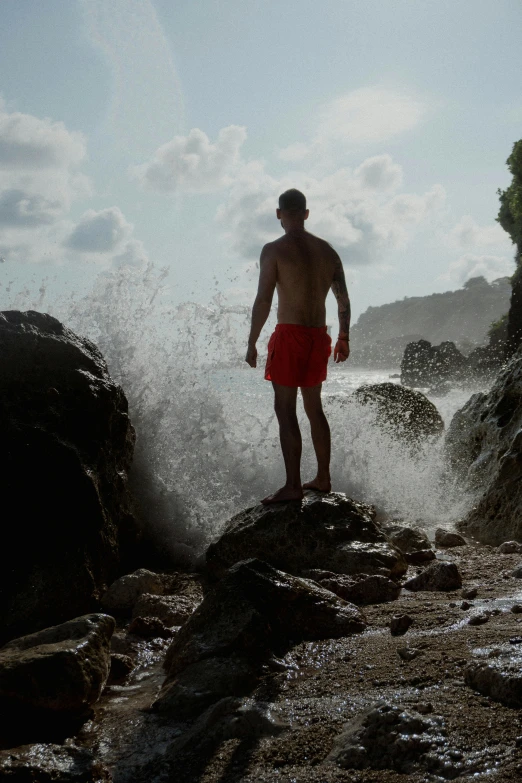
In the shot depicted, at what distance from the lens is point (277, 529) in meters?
4.68

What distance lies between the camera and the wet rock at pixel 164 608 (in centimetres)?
393

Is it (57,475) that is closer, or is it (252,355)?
(57,475)

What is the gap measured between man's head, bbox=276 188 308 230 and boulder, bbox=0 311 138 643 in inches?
65.5

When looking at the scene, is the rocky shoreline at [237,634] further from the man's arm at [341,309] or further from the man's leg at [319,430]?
the man's arm at [341,309]

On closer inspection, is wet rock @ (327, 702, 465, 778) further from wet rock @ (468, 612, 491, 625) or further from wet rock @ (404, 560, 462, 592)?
wet rock @ (404, 560, 462, 592)

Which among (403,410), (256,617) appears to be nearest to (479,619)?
(256,617)

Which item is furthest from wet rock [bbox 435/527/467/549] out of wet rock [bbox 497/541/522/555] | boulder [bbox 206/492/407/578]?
boulder [bbox 206/492/407/578]

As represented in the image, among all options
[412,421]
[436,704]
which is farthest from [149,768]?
[412,421]

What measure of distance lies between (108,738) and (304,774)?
2.94 feet

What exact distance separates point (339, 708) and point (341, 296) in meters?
3.43

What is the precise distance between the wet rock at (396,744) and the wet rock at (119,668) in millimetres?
1345

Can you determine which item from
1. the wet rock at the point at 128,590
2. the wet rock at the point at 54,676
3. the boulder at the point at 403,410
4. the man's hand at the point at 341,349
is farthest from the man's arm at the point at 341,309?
the boulder at the point at 403,410

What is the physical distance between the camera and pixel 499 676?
2.26m

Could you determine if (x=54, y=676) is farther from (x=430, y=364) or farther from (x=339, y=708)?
(x=430, y=364)
